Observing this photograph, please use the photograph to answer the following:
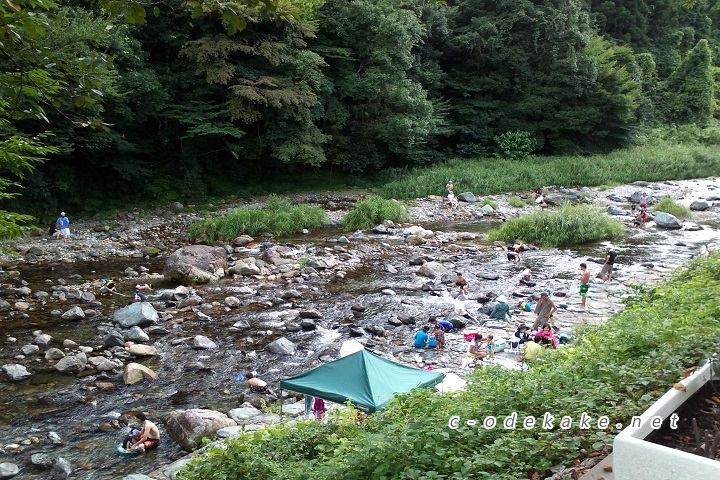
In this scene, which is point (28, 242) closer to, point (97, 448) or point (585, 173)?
point (97, 448)

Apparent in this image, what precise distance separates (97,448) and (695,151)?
36209 mm

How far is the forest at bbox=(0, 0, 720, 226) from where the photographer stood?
70.8 ft

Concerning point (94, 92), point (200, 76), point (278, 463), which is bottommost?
point (278, 463)

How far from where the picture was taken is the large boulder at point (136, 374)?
30.7 feet

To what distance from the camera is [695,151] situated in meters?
34.1

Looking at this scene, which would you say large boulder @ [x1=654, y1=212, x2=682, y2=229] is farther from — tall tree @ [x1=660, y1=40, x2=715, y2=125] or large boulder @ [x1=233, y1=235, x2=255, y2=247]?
tall tree @ [x1=660, y1=40, x2=715, y2=125]

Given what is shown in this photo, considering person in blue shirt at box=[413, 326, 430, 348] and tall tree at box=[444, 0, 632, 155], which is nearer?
person in blue shirt at box=[413, 326, 430, 348]

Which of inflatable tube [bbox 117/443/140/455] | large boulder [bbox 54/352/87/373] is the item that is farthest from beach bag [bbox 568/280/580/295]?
large boulder [bbox 54/352/87/373]

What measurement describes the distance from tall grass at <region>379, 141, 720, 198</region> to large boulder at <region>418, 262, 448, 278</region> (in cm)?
1146

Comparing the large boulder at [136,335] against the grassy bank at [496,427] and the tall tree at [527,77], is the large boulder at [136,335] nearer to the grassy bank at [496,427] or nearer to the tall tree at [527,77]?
the grassy bank at [496,427]

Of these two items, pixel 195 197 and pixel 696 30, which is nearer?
pixel 195 197

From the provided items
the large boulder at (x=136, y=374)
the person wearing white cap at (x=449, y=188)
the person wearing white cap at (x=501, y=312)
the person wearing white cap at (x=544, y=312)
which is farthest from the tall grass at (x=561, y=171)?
the large boulder at (x=136, y=374)

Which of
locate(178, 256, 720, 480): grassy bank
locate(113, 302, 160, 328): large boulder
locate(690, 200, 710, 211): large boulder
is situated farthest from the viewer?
locate(690, 200, 710, 211): large boulder

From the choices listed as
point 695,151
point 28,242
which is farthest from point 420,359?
point 695,151
